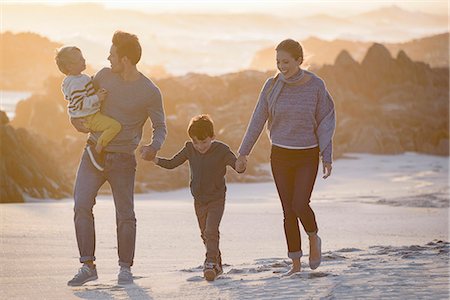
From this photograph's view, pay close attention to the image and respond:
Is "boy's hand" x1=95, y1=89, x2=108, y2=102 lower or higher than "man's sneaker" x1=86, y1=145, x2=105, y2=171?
higher

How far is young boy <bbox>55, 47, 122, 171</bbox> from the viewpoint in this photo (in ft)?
21.1

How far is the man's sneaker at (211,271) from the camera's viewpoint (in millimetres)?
6433

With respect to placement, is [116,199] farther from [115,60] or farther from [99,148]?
[115,60]

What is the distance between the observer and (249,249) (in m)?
8.51

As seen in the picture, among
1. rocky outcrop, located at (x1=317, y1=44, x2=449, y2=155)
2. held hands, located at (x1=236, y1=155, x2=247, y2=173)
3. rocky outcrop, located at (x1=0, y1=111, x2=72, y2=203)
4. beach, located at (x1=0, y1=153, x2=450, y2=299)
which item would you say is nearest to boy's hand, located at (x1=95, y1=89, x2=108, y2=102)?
held hands, located at (x1=236, y1=155, x2=247, y2=173)

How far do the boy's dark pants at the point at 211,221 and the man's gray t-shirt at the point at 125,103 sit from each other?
60 centimetres

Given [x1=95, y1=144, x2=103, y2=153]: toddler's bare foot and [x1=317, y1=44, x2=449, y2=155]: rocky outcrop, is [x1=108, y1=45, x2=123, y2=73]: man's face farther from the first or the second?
[x1=317, y1=44, x2=449, y2=155]: rocky outcrop

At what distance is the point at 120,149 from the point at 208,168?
0.66 m

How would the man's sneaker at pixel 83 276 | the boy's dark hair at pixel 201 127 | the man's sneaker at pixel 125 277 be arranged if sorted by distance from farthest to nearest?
the boy's dark hair at pixel 201 127
the man's sneaker at pixel 125 277
the man's sneaker at pixel 83 276

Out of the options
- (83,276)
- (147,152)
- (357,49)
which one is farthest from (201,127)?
(357,49)

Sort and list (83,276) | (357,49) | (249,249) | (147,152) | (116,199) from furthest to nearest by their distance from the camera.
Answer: (357,49)
(249,249)
(116,199)
(147,152)
(83,276)

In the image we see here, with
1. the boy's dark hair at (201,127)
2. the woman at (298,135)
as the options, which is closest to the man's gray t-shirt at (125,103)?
the boy's dark hair at (201,127)

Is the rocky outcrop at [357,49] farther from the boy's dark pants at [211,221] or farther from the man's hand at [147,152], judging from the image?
the man's hand at [147,152]

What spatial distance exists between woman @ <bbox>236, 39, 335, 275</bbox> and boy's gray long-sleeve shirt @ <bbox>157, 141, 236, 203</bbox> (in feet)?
0.57
